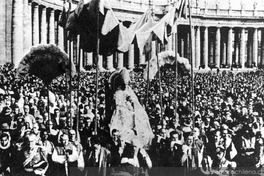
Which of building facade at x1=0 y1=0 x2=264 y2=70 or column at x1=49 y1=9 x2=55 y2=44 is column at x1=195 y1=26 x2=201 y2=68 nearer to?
building facade at x1=0 y1=0 x2=264 y2=70

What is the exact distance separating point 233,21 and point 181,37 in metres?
8.55

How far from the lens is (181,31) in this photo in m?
54.7

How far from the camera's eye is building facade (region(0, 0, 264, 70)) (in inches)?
886

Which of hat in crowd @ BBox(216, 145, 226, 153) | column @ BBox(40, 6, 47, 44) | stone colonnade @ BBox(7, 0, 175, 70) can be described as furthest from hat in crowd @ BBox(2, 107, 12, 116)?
column @ BBox(40, 6, 47, 44)

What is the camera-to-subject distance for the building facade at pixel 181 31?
886 inches

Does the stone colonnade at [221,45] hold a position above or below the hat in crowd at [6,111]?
above

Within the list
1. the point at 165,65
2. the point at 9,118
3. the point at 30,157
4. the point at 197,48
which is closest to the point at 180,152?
the point at 30,157

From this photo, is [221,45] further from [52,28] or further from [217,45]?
[52,28]

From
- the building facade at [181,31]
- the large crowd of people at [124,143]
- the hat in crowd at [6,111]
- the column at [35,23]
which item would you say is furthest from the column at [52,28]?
the hat in crowd at [6,111]

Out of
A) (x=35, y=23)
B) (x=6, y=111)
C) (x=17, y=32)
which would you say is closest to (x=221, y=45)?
(x=35, y=23)

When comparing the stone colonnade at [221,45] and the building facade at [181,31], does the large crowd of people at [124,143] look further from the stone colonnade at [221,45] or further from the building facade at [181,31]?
the stone colonnade at [221,45]

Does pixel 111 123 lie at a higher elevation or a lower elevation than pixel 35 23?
lower

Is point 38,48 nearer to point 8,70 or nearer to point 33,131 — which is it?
point 33,131

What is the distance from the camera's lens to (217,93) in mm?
18422
